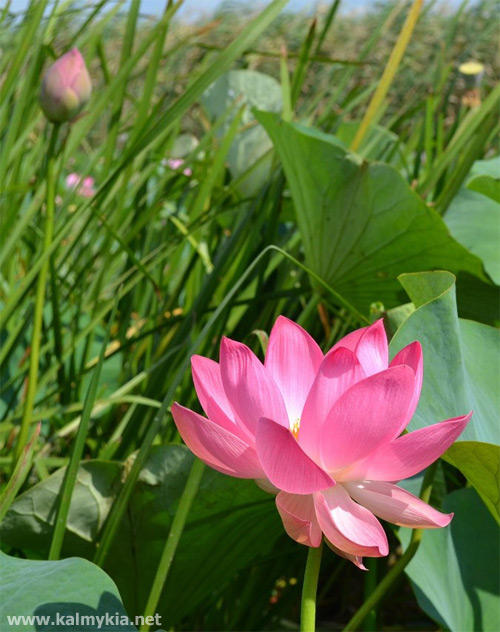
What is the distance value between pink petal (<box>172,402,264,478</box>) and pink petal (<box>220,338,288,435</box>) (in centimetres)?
1

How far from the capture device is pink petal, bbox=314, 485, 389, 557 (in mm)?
308

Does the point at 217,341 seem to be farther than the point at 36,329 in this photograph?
Yes

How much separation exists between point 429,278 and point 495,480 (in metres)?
0.14

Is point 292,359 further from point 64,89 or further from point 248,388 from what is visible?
point 64,89

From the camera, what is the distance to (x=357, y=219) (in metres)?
0.72

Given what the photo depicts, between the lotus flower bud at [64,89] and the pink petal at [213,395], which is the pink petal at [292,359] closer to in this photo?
the pink petal at [213,395]

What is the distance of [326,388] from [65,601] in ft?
0.49

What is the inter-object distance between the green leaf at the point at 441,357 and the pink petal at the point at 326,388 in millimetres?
118

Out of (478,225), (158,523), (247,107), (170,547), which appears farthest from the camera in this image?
(247,107)

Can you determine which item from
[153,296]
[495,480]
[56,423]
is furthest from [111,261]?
[495,480]

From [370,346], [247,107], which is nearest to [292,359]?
[370,346]

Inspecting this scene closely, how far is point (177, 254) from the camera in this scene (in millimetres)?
971

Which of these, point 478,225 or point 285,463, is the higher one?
point 285,463

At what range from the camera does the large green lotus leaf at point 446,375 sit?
0.42m
